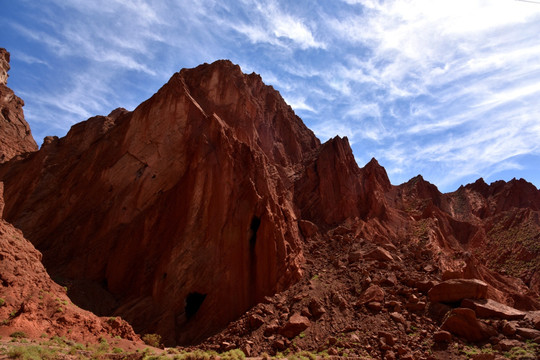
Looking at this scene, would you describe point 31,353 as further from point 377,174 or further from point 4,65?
point 4,65

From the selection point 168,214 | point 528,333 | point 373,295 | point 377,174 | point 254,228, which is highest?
point 377,174

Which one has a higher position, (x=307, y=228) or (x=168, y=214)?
(x=307, y=228)

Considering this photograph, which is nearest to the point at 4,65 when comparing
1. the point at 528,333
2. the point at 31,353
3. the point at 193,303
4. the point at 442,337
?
the point at 193,303

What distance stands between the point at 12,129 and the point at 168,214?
1662 inches

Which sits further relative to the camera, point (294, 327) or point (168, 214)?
point (168, 214)

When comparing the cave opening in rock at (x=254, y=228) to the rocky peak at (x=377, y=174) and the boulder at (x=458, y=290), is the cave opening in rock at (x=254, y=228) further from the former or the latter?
the rocky peak at (x=377, y=174)

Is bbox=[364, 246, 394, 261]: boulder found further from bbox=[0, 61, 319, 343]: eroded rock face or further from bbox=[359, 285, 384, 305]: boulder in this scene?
bbox=[0, 61, 319, 343]: eroded rock face

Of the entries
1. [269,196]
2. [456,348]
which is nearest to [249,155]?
[269,196]

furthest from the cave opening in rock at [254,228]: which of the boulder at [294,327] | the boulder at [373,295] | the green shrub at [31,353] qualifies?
the green shrub at [31,353]

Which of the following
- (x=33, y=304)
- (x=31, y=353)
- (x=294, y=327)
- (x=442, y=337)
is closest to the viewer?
(x=31, y=353)

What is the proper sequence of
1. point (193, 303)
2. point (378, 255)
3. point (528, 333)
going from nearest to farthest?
1. point (528, 333)
2. point (193, 303)
3. point (378, 255)

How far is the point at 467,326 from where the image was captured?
27.7m

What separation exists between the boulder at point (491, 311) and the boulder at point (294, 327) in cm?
1154

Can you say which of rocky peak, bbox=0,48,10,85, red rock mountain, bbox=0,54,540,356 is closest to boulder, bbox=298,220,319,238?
red rock mountain, bbox=0,54,540,356
